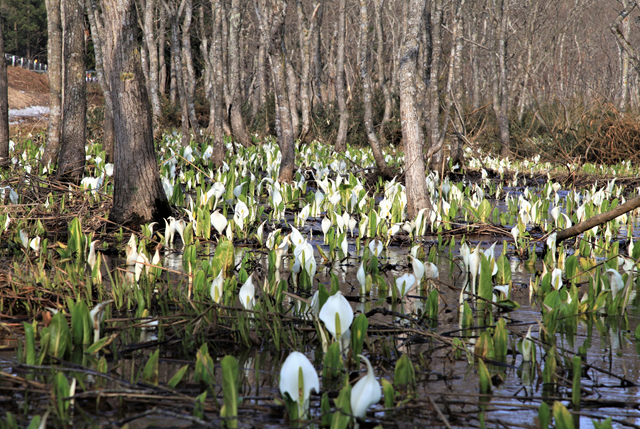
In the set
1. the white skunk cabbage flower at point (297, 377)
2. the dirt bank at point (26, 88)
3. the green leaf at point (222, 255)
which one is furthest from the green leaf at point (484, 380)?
the dirt bank at point (26, 88)

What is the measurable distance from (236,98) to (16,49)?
47.4 meters

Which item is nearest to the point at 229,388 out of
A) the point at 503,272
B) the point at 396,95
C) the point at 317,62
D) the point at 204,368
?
the point at 204,368

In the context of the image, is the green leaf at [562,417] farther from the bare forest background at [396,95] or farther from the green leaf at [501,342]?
the bare forest background at [396,95]

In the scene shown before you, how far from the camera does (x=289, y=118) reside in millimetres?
8312

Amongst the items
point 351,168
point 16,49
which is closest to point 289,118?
point 351,168

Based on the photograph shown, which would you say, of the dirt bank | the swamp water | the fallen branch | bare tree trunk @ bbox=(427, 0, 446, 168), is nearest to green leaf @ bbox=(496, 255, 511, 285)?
the swamp water

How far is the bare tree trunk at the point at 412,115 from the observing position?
5227 mm

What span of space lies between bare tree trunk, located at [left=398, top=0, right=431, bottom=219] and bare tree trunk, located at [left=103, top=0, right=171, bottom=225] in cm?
236

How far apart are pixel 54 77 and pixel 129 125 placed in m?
4.24

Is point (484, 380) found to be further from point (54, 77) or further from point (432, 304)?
point (54, 77)

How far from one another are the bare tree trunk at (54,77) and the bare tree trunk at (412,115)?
5299mm

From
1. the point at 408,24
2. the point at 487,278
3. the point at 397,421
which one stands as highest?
the point at 408,24

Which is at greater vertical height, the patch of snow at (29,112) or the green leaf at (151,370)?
the patch of snow at (29,112)

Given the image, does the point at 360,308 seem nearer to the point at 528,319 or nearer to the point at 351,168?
the point at 528,319
